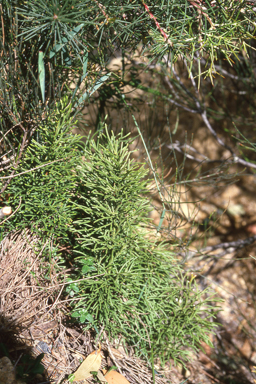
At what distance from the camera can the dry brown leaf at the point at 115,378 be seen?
746mm

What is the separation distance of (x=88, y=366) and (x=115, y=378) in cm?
8

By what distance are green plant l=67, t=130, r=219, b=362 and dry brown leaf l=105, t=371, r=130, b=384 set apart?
0.09 m

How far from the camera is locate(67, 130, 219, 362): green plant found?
73 centimetres

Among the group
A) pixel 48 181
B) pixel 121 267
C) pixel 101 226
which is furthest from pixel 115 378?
pixel 48 181

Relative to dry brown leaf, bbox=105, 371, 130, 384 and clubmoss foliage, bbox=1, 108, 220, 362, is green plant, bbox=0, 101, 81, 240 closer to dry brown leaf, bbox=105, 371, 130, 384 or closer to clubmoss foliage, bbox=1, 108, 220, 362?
clubmoss foliage, bbox=1, 108, 220, 362

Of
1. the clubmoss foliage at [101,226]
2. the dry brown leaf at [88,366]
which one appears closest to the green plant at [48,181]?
the clubmoss foliage at [101,226]

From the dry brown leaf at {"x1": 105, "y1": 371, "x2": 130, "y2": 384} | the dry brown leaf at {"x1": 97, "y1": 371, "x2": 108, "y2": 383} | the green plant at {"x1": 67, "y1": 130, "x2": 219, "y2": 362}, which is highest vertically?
the green plant at {"x1": 67, "y1": 130, "x2": 219, "y2": 362}

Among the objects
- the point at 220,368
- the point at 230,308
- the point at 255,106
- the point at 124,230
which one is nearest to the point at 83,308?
the point at 124,230

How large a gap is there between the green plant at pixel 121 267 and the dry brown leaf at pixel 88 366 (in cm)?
7

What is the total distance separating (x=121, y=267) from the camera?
0.77m

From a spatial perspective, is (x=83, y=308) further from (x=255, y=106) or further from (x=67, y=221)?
(x=255, y=106)

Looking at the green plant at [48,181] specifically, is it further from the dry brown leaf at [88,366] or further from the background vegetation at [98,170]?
the dry brown leaf at [88,366]

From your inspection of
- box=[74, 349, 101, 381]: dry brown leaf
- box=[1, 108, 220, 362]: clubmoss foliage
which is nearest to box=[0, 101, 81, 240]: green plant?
box=[1, 108, 220, 362]: clubmoss foliage

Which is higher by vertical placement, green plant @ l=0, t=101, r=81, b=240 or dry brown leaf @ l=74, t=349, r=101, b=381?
green plant @ l=0, t=101, r=81, b=240
